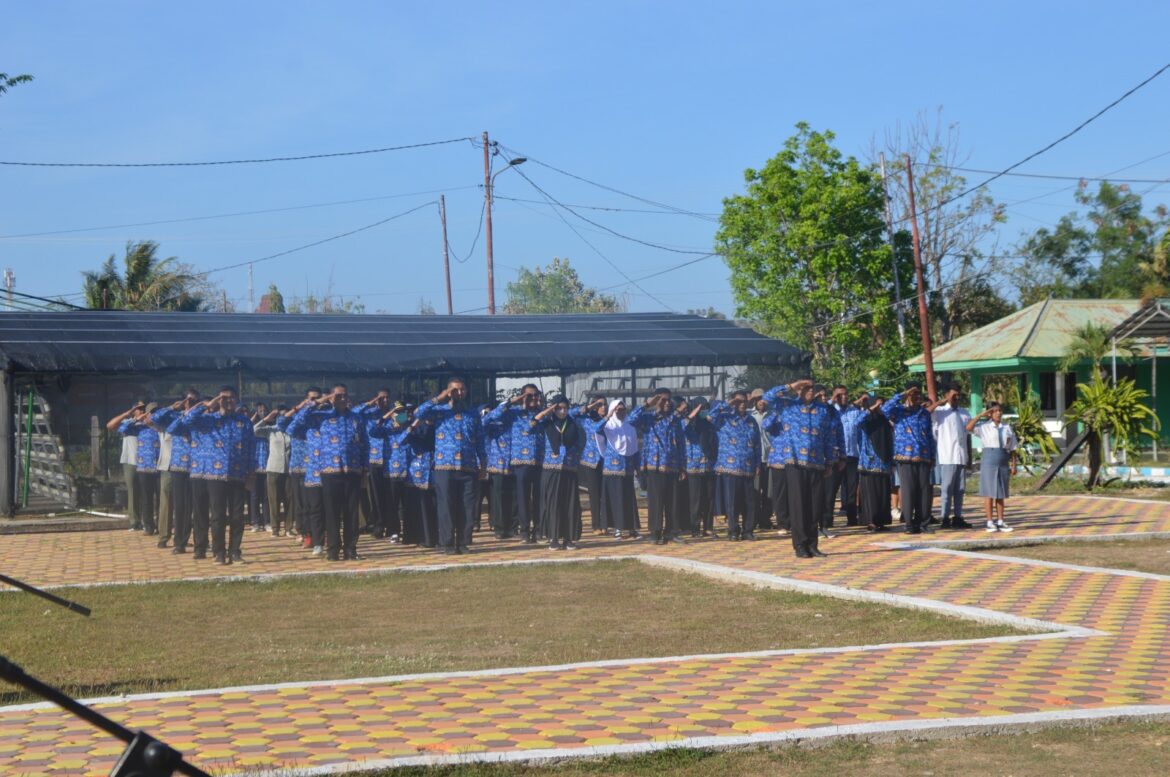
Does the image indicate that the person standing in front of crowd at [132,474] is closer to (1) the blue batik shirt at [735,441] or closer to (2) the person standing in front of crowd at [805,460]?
(1) the blue batik shirt at [735,441]

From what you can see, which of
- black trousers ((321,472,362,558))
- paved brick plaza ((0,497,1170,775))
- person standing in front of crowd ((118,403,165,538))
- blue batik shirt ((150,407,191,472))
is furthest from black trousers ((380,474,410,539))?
paved brick plaza ((0,497,1170,775))

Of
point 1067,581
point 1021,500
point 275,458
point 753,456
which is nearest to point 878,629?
point 1067,581

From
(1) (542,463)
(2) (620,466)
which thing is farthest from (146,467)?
(2) (620,466)

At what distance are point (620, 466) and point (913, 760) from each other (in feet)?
37.2

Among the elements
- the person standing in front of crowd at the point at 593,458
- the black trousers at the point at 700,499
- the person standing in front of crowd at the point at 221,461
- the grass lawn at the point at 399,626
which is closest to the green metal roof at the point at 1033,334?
the black trousers at the point at 700,499

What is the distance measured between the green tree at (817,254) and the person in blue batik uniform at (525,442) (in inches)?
859

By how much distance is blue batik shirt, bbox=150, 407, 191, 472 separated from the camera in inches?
595

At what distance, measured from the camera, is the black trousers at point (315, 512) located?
50.4ft

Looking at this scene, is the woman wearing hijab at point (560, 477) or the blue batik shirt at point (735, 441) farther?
the blue batik shirt at point (735, 441)

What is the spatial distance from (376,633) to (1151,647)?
5.12m

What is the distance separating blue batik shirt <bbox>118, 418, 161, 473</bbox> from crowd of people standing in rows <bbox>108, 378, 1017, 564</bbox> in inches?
1.2

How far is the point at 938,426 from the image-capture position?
56.0 feet

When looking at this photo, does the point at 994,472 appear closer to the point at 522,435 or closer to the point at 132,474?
the point at 522,435

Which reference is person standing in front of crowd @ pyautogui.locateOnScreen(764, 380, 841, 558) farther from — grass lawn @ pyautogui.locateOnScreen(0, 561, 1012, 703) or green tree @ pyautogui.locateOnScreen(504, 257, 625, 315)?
green tree @ pyautogui.locateOnScreen(504, 257, 625, 315)
